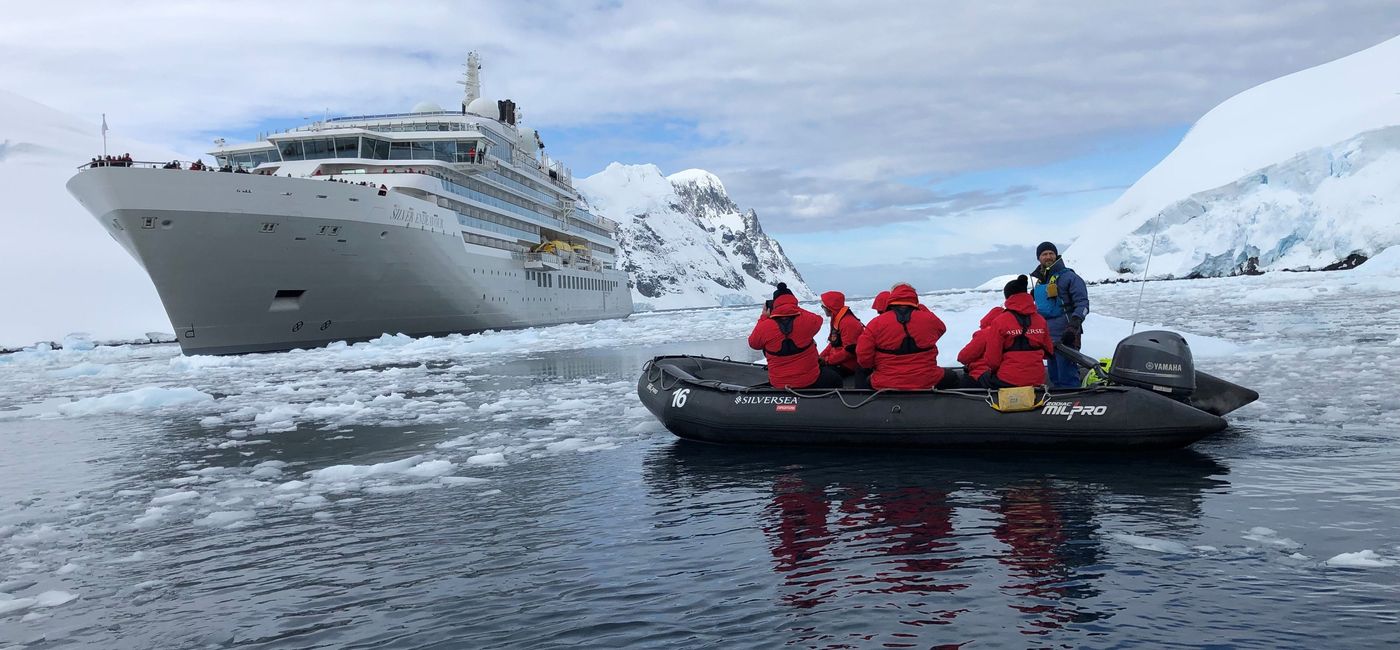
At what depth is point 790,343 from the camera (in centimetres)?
863

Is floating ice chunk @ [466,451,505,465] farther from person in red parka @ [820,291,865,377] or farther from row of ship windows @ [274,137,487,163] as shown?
row of ship windows @ [274,137,487,163]

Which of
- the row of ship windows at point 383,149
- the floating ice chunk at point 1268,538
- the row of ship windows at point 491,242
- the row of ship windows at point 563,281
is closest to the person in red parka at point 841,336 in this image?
the floating ice chunk at point 1268,538

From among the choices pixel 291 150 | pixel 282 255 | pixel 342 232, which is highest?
pixel 291 150

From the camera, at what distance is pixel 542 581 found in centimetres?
461

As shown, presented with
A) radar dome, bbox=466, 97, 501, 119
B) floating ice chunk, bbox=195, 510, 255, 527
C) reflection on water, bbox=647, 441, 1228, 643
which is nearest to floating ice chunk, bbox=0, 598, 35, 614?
floating ice chunk, bbox=195, 510, 255, 527

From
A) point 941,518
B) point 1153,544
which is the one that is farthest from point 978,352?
point 1153,544

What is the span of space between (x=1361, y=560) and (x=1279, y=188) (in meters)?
92.5

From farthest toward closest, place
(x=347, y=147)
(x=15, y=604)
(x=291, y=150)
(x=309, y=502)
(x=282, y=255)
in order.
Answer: (x=347, y=147)
(x=291, y=150)
(x=282, y=255)
(x=309, y=502)
(x=15, y=604)

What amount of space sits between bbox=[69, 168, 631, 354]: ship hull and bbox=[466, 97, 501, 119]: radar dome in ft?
55.2

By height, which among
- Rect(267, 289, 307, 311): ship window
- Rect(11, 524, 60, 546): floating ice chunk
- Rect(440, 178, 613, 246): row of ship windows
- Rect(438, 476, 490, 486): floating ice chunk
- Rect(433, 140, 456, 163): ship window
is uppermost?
Rect(433, 140, 456, 163): ship window

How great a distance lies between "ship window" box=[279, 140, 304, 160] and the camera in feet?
101

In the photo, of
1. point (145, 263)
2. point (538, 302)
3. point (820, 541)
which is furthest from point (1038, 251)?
point (538, 302)

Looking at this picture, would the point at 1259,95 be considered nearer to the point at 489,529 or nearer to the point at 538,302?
the point at 538,302

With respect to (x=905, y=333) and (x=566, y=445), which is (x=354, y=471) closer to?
(x=566, y=445)
